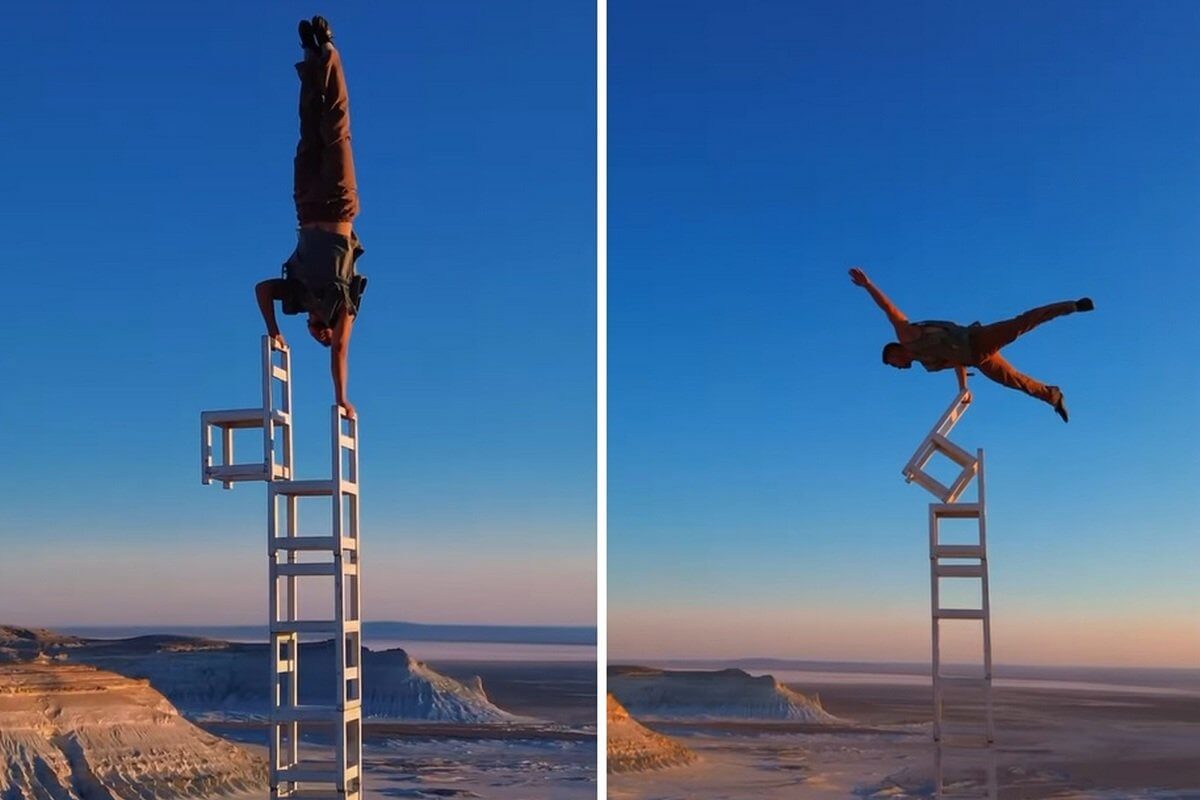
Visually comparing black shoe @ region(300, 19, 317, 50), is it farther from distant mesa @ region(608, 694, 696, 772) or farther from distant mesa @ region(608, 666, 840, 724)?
distant mesa @ region(608, 694, 696, 772)

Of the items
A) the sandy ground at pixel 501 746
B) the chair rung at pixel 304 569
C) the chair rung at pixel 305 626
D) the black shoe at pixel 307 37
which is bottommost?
the sandy ground at pixel 501 746

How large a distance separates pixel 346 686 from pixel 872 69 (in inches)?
237

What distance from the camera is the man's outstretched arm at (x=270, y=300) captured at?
5527 millimetres

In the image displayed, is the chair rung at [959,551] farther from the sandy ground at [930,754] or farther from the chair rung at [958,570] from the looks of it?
the sandy ground at [930,754]

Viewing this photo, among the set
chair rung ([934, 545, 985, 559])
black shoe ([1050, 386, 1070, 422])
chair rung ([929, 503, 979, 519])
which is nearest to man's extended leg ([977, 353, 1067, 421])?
black shoe ([1050, 386, 1070, 422])

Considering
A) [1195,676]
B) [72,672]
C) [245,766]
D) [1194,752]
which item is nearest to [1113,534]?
[1195,676]

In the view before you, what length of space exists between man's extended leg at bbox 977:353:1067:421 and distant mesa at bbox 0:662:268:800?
7.75m

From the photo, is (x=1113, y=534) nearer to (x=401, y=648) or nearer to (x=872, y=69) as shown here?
(x=872, y=69)

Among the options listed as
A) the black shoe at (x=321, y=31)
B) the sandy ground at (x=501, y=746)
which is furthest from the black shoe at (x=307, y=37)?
the sandy ground at (x=501, y=746)

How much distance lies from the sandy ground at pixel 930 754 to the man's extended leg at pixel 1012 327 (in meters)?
4.14

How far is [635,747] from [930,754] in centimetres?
225

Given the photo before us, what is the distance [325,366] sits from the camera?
10.1m

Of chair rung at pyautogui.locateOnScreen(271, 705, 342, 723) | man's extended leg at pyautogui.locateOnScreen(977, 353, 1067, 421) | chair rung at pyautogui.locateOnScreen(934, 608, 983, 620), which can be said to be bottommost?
chair rung at pyautogui.locateOnScreen(271, 705, 342, 723)

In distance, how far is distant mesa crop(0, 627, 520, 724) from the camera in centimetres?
1163
